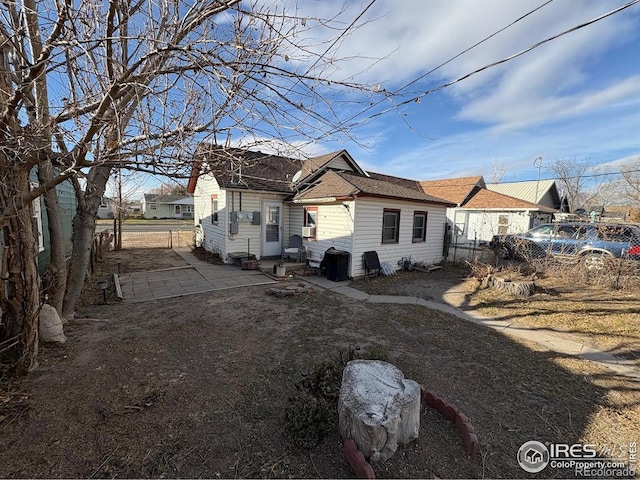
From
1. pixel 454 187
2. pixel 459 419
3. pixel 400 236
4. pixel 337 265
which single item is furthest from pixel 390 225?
pixel 454 187

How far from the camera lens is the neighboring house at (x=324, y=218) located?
8.84 meters

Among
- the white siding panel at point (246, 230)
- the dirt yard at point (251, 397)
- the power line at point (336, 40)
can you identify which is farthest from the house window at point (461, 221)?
the power line at point (336, 40)

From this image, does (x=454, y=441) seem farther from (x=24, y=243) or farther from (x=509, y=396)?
(x=24, y=243)

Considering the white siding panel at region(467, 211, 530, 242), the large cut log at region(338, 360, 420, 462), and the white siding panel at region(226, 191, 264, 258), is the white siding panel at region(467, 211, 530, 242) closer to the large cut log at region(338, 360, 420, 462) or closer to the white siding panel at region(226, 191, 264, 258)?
the white siding panel at region(226, 191, 264, 258)

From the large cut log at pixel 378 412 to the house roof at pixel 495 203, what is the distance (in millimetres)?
19323

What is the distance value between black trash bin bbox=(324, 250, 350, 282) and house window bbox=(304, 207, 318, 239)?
1.54m

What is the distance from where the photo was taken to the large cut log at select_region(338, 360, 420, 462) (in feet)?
6.88

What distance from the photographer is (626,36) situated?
480cm

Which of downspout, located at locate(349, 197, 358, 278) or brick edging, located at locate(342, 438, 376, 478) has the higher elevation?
downspout, located at locate(349, 197, 358, 278)

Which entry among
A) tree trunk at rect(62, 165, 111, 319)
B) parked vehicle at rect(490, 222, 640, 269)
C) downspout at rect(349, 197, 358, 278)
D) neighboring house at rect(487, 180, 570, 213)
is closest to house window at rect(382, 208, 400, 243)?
downspout at rect(349, 197, 358, 278)

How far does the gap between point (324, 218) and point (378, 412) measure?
7840 millimetres

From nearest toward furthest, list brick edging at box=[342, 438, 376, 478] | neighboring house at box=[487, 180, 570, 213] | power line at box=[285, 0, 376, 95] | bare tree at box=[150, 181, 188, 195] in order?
brick edging at box=[342, 438, 376, 478] → power line at box=[285, 0, 376, 95] → bare tree at box=[150, 181, 188, 195] → neighboring house at box=[487, 180, 570, 213]

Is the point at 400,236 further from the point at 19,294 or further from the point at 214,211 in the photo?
the point at 19,294

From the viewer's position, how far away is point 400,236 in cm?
1006
